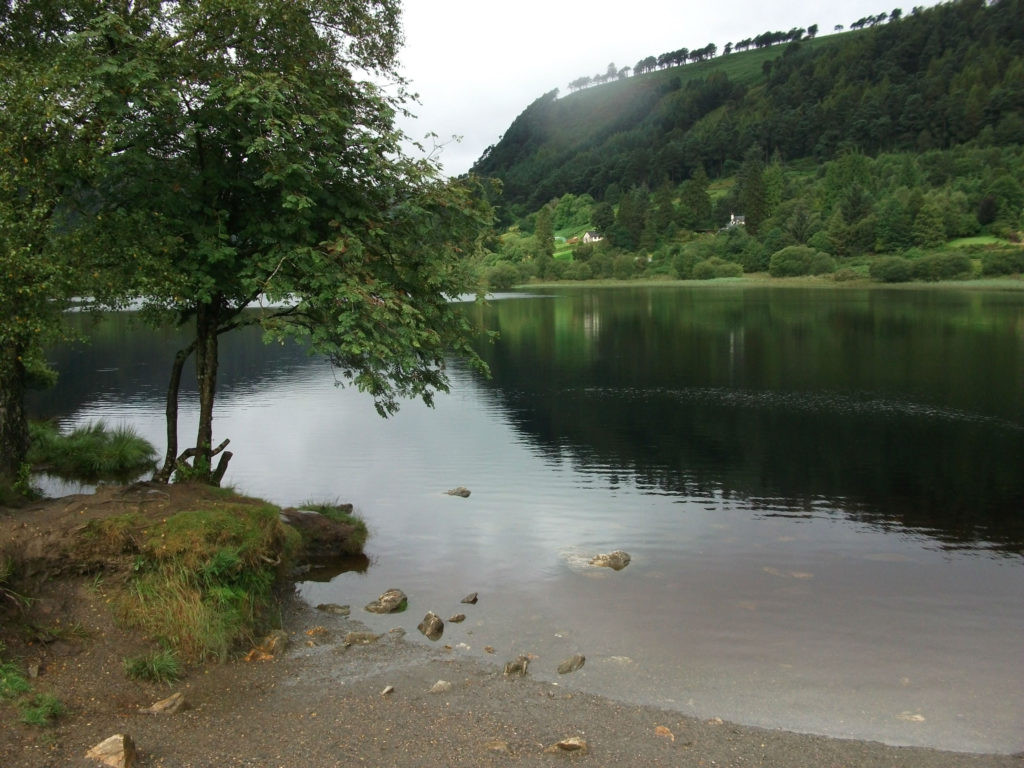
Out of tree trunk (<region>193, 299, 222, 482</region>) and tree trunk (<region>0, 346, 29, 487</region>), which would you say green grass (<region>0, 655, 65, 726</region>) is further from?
tree trunk (<region>193, 299, 222, 482</region>)

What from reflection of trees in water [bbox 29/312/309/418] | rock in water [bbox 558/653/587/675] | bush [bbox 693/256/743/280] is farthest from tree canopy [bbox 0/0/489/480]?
bush [bbox 693/256/743/280]

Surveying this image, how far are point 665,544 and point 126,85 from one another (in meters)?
17.0

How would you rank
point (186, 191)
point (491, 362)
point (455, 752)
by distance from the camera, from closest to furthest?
1. point (455, 752)
2. point (186, 191)
3. point (491, 362)

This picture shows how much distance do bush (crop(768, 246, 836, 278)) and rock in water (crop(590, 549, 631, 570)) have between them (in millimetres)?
171494

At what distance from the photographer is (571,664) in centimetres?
1402

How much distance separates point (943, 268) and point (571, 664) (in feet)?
561

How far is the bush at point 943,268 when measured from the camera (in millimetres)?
158250

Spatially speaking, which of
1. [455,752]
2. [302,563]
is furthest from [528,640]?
[302,563]

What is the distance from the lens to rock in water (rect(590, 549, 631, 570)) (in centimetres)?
1975

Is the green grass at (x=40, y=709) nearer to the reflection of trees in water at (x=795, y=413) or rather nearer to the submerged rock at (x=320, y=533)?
the submerged rock at (x=320, y=533)

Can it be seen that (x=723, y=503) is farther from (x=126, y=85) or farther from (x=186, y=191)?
(x=126, y=85)

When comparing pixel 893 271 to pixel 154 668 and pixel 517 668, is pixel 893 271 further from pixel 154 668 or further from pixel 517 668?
pixel 154 668

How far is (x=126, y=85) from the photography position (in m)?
15.2

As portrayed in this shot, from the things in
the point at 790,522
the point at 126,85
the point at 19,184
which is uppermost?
the point at 126,85
